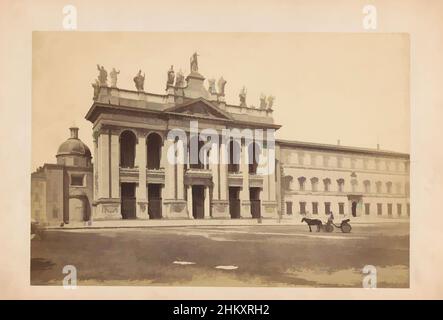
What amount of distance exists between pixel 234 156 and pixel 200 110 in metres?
0.84

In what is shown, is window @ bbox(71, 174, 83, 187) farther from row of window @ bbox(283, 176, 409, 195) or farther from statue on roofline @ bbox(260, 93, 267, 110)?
row of window @ bbox(283, 176, 409, 195)

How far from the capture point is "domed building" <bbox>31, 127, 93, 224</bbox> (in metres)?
7.05

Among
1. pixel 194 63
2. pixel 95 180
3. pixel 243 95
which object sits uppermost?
pixel 194 63

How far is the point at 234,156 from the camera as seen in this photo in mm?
7363

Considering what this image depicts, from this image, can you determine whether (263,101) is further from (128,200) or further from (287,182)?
(128,200)

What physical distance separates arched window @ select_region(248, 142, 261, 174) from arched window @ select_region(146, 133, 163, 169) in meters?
1.30

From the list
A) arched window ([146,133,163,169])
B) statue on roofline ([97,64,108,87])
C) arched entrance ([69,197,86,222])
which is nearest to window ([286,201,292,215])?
arched window ([146,133,163,169])

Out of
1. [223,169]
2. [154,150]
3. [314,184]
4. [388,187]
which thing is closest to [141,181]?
[154,150]

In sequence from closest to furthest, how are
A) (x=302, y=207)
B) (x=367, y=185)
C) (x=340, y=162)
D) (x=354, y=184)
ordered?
1. (x=340, y=162)
2. (x=367, y=185)
3. (x=354, y=184)
4. (x=302, y=207)

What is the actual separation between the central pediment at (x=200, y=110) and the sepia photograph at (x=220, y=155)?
0.02 m

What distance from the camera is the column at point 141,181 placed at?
24.0 feet

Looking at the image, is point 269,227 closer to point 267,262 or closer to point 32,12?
point 267,262

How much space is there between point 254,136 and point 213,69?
44.1 inches
